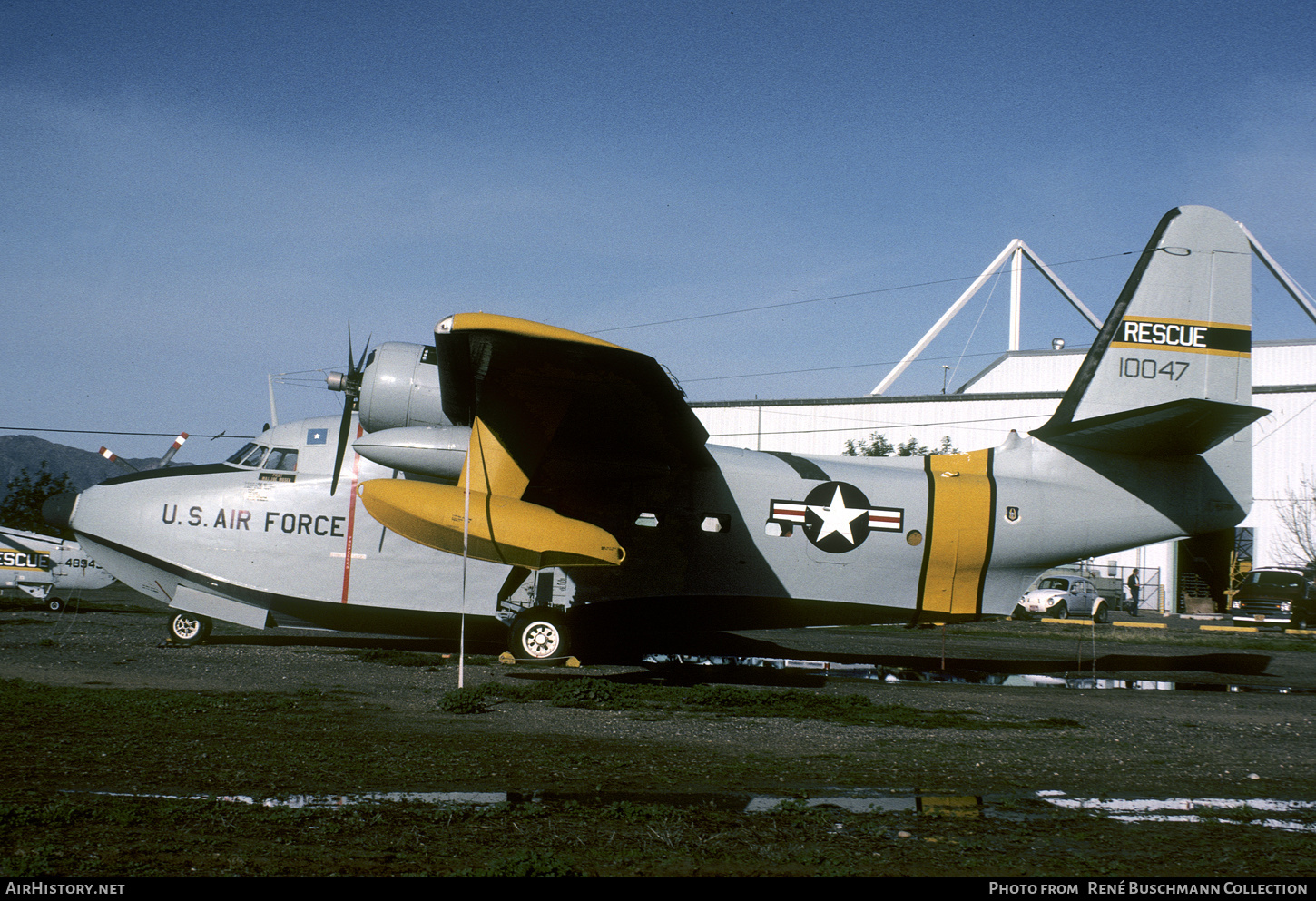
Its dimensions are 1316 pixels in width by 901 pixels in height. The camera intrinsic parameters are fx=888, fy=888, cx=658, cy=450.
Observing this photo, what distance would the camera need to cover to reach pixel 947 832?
4.52 metres

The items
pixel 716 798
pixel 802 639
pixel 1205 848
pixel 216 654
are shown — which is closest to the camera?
pixel 1205 848

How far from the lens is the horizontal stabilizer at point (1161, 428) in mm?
9945

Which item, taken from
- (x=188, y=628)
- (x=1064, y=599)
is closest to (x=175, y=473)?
(x=188, y=628)

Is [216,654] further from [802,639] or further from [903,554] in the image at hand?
[802,639]

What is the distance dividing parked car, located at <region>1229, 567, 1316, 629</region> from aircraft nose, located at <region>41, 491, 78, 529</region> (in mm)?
28997

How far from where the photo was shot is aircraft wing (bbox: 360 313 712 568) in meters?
9.31

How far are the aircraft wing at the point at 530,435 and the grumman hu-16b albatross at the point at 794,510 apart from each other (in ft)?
0.54

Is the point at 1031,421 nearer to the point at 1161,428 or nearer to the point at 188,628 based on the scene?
the point at 1161,428

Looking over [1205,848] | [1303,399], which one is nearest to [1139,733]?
[1205,848]

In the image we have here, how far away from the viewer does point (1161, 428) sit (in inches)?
416

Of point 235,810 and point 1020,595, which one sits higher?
point 1020,595

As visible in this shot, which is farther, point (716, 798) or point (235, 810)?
point (716, 798)

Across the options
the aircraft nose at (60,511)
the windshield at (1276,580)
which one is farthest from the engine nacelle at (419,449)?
the windshield at (1276,580)

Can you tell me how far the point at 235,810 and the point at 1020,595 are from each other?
9.90 metres
